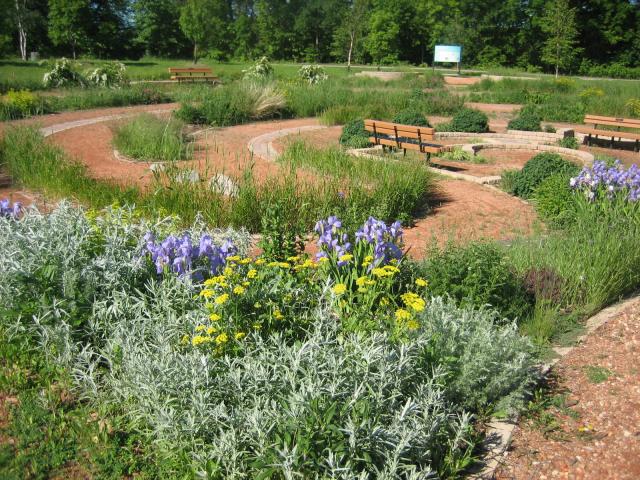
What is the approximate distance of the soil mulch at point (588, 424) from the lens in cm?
307

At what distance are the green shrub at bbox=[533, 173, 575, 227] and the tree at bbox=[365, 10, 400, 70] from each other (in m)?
41.1

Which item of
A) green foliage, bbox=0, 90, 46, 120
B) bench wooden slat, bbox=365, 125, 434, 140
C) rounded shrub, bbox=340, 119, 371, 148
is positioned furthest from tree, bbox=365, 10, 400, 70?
bench wooden slat, bbox=365, 125, 434, 140

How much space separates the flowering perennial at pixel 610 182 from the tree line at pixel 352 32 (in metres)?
36.6

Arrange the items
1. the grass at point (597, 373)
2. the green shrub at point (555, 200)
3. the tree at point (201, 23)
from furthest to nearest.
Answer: the tree at point (201, 23) < the green shrub at point (555, 200) < the grass at point (597, 373)

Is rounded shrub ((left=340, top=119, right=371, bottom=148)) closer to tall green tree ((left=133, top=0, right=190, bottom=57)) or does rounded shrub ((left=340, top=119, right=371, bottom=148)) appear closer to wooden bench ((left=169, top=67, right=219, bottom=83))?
wooden bench ((left=169, top=67, right=219, bottom=83))

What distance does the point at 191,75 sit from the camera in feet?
87.1

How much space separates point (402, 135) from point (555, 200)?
4.16 metres

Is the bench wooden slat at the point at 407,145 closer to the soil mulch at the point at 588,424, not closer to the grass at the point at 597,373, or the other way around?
the soil mulch at the point at 588,424

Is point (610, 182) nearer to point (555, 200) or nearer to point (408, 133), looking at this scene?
point (555, 200)

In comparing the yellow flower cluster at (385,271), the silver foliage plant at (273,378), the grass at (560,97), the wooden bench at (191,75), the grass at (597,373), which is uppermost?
the wooden bench at (191,75)

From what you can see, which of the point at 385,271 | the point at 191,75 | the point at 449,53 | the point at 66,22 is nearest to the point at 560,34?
the point at 449,53

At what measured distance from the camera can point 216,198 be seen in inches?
262

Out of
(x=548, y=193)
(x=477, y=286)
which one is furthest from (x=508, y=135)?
(x=477, y=286)

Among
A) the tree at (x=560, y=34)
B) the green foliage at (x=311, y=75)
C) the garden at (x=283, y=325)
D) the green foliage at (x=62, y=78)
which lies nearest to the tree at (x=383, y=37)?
the tree at (x=560, y=34)
